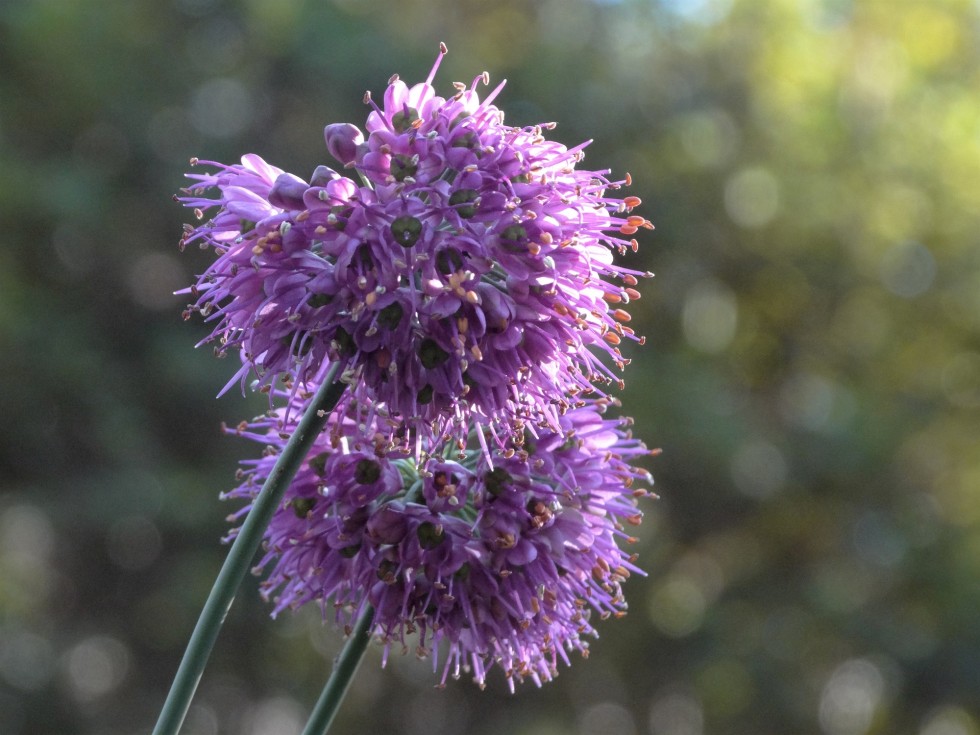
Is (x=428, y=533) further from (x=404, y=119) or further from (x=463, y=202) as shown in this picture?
(x=404, y=119)

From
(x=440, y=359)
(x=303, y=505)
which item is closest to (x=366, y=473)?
(x=303, y=505)

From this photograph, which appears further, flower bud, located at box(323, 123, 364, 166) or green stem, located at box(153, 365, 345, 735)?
flower bud, located at box(323, 123, 364, 166)

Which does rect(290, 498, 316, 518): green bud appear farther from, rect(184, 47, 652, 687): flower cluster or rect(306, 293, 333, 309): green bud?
rect(306, 293, 333, 309): green bud

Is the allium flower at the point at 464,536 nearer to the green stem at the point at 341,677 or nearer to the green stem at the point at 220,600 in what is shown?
the green stem at the point at 341,677

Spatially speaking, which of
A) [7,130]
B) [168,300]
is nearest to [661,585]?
[168,300]

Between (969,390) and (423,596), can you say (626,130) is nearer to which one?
(969,390)

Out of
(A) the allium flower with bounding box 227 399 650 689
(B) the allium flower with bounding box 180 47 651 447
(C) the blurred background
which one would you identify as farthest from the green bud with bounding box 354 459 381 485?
(C) the blurred background
